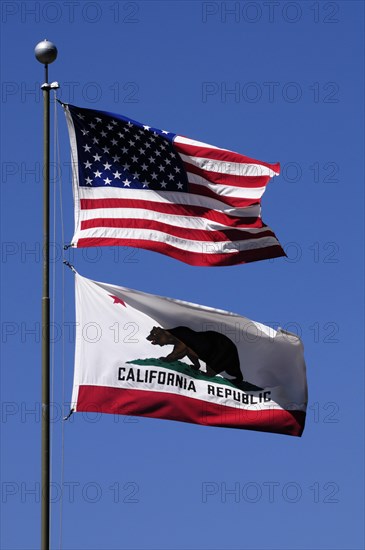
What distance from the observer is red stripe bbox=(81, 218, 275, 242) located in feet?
98.6

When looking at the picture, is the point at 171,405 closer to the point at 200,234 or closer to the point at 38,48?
the point at 200,234

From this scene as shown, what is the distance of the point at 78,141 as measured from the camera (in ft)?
100

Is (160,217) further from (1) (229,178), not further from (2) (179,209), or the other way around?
(1) (229,178)

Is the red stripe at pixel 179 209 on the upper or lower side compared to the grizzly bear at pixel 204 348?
upper

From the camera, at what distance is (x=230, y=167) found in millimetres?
32219

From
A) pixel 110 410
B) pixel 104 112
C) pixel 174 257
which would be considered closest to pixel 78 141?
pixel 104 112

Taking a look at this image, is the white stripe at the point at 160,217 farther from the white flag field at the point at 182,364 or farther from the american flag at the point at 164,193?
the white flag field at the point at 182,364

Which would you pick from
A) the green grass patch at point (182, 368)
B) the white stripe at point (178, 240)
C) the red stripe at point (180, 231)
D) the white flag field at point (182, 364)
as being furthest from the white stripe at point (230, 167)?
the green grass patch at point (182, 368)

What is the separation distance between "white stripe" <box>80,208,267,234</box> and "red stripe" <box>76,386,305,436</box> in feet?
11.0

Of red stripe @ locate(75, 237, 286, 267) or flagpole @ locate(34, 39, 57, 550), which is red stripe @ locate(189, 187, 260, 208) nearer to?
red stripe @ locate(75, 237, 286, 267)

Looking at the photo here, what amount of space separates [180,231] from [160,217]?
501 millimetres

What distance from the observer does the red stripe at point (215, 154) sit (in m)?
31.7

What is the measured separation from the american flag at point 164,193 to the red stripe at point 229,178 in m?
0.02

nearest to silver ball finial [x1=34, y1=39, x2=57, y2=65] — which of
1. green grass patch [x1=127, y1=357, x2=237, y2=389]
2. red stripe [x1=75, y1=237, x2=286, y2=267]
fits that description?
red stripe [x1=75, y1=237, x2=286, y2=267]
